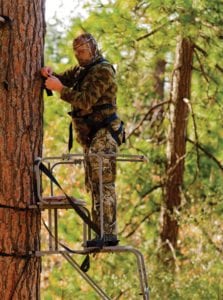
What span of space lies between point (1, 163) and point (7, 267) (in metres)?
0.54

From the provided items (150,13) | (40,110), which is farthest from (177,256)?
(40,110)

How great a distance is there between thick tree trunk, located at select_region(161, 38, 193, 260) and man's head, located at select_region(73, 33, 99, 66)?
5286 millimetres

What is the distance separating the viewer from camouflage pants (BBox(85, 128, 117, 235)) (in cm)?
573

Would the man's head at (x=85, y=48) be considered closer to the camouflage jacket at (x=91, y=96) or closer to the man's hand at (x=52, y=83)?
the camouflage jacket at (x=91, y=96)

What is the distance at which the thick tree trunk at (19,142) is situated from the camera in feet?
17.3

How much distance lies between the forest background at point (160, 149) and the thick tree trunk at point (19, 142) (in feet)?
14.0

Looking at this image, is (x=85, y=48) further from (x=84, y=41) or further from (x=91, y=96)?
(x=91, y=96)

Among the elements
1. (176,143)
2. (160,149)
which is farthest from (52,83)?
(160,149)

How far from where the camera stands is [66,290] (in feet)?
35.0

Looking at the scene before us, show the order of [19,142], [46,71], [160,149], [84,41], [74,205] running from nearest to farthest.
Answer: [74,205]
[19,142]
[46,71]
[84,41]
[160,149]

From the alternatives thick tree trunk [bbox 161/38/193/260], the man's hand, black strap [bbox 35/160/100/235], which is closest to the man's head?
the man's hand

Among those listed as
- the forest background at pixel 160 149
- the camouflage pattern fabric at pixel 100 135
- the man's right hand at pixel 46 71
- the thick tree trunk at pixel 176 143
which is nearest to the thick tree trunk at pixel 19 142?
the man's right hand at pixel 46 71

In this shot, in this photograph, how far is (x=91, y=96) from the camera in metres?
5.61

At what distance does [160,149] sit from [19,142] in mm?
6601
